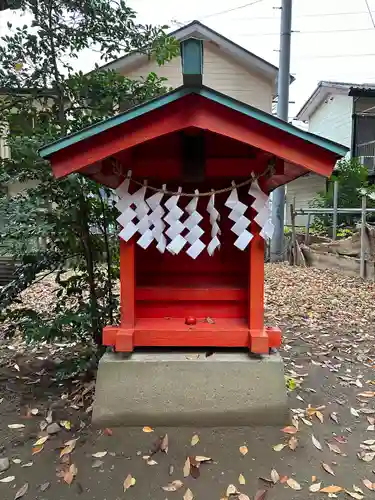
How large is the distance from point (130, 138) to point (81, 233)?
1.25m

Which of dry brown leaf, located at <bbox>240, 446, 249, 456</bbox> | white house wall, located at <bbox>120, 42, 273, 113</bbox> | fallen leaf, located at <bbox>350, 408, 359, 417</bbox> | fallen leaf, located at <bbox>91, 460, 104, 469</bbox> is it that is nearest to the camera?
fallen leaf, located at <bbox>91, 460, 104, 469</bbox>

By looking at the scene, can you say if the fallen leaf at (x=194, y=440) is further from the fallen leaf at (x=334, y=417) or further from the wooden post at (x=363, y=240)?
the wooden post at (x=363, y=240)

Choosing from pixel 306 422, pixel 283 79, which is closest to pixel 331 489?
pixel 306 422

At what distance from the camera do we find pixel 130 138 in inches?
99.6

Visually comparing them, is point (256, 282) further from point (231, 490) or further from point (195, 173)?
point (231, 490)

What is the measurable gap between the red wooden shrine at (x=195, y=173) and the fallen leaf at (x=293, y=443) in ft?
2.11

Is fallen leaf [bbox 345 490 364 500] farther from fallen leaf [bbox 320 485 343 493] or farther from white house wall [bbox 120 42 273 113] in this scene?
white house wall [bbox 120 42 273 113]

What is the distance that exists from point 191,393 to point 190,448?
0.37 meters

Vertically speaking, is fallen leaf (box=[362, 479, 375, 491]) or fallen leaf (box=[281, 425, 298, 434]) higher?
fallen leaf (box=[281, 425, 298, 434])

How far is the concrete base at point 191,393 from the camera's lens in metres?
2.93

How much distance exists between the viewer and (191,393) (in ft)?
9.61

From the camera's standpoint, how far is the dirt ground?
7.82 ft

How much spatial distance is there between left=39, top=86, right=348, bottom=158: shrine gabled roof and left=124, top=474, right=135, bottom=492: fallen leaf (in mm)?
2046

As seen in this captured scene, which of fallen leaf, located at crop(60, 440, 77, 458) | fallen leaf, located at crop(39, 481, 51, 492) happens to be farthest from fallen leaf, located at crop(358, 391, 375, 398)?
fallen leaf, located at crop(39, 481, 51, 492)
